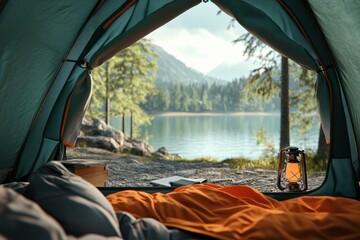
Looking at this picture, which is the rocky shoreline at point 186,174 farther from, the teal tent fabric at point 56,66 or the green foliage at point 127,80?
the green foliage at point 127,80

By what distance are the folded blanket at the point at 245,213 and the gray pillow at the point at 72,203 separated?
0.50 meters

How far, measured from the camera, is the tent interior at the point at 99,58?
2900mm

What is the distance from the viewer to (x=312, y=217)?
6.02ft

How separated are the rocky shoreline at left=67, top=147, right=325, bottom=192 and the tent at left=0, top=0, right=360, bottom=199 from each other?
5.79ft

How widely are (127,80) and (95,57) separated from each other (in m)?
11.2

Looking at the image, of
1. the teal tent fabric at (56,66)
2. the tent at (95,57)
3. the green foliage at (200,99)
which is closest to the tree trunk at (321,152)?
the tent at (95,57)

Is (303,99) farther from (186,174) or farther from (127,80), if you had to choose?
(127,80)

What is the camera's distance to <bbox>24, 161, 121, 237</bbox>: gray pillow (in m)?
1.41

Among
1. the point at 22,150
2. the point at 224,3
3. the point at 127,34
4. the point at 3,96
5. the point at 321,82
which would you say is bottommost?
the point at 22,150

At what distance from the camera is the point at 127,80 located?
47.2 feet

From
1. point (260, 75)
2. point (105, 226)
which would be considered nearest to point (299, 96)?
point (260, 75)

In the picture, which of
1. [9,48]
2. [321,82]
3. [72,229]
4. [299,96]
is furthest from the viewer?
[299,96]

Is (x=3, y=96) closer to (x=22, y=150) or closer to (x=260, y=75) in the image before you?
(x=22, y=150)

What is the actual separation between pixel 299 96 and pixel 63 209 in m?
7.89
